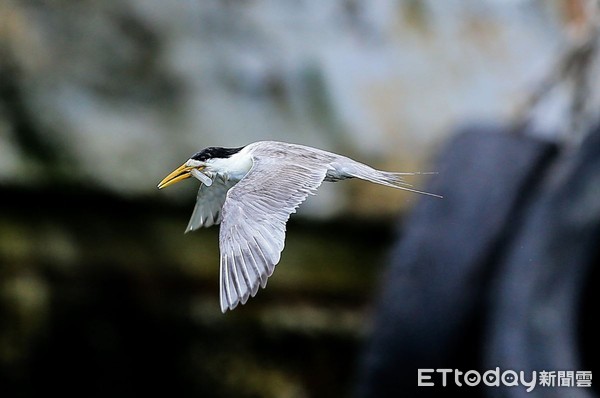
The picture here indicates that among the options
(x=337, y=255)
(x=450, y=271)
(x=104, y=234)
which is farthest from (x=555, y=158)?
(x=104, y=234)

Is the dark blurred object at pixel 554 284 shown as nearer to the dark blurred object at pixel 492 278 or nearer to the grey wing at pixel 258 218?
the dark blurred object at pixel 492 278

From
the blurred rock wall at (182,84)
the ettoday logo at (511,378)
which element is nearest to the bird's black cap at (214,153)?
the ettoday logo at (511,378)

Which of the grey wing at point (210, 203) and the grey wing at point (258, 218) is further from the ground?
the grey wing at point (210, 203)

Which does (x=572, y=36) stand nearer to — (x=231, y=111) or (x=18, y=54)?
(x=231, y=111)

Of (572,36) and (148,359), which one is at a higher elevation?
(572,36)

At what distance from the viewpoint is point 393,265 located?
338 cm

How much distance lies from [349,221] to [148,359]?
2.79 ft

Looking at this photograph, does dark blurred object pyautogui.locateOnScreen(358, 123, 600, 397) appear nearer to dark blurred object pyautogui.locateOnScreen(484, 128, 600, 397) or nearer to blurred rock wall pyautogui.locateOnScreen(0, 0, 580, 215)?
dark blurred object pyautogui.locateOnScreen(484, 128, 600, 397)

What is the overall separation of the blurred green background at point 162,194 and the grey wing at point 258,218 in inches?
109

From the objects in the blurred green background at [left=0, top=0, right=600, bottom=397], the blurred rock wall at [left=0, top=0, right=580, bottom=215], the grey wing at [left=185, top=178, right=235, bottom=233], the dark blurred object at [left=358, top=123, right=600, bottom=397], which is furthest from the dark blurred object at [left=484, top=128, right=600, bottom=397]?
the grey wing at [left=185, top=178, right=235, bottom=233]

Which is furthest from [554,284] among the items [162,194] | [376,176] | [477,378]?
[376,176]

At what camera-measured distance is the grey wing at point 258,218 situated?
68 centimetres

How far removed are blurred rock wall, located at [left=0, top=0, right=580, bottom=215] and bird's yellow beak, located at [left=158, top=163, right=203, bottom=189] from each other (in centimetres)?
281

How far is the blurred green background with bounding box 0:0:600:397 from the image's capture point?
3.67m
